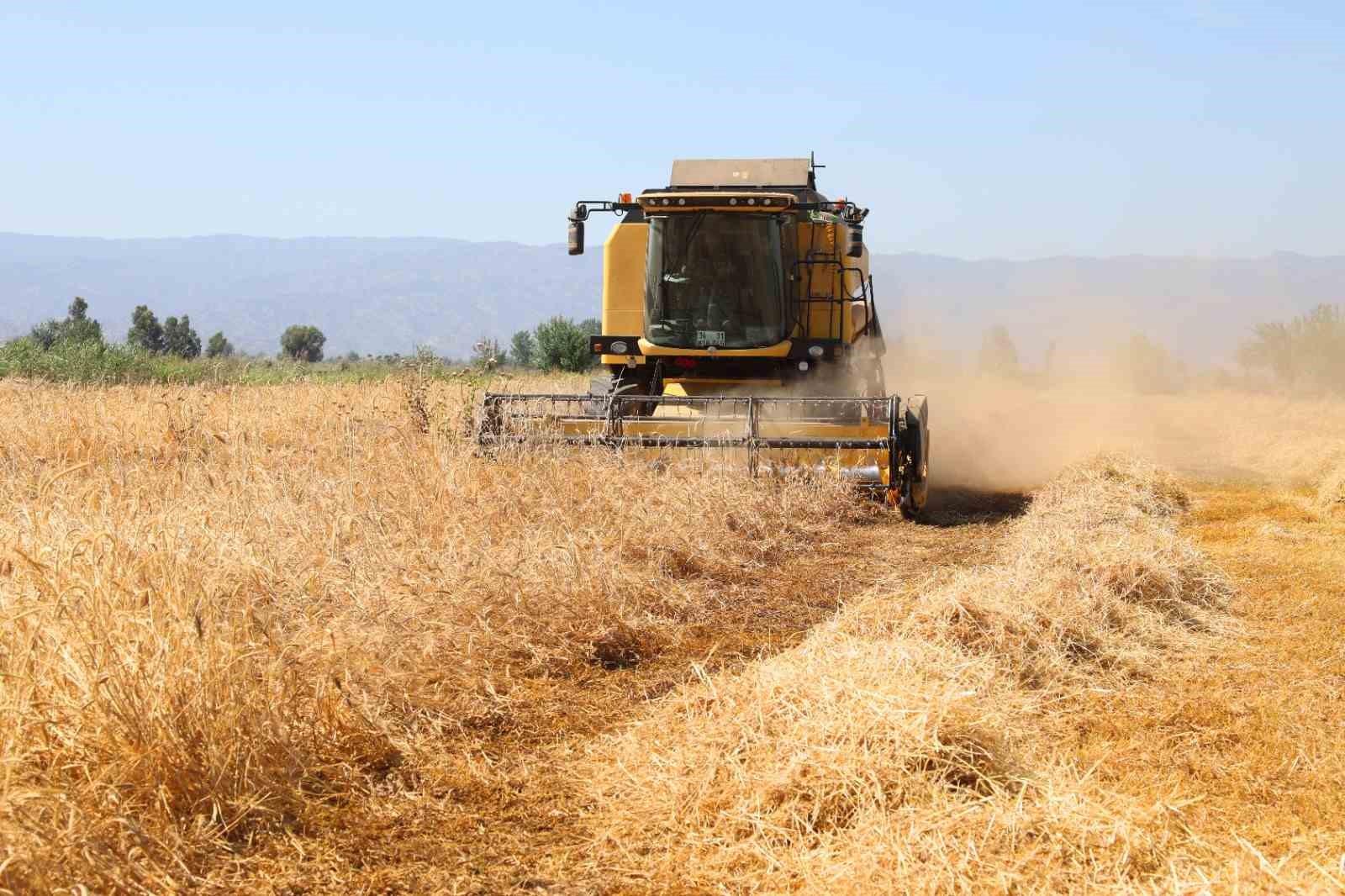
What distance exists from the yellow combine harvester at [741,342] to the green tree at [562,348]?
20163 mm

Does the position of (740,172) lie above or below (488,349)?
above

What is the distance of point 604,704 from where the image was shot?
5109 millimetres

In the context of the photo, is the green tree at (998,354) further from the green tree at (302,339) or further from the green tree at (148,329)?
the green tree at (302,339)

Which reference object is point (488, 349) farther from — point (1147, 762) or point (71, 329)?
point (71, 329)

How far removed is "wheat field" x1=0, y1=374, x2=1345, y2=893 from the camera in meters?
3.33

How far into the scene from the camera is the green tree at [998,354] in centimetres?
2592

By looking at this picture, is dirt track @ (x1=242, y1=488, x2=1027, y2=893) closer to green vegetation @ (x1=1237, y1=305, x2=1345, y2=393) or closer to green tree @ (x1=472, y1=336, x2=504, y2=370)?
green tree @ (x1=472, y1=336, x2=504, y2=370)

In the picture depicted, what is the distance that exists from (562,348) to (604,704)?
29.0 meters

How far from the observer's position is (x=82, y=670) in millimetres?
3564

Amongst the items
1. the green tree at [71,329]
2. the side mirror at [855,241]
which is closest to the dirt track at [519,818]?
the side mirror at [855,241]

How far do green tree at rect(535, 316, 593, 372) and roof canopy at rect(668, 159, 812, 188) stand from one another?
19.3 meters

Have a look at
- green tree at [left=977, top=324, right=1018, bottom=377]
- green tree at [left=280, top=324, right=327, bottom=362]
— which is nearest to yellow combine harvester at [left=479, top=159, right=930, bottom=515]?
green tree at [left=977, top=324, right=1018, bottom=377]

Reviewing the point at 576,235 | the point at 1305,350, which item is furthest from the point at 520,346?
the point at 576,235

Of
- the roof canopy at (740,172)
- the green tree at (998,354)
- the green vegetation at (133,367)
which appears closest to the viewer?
the roof canopy at (740,172)
